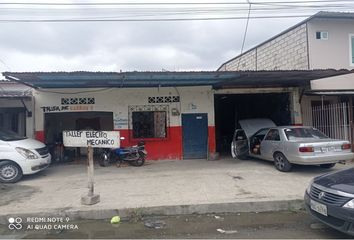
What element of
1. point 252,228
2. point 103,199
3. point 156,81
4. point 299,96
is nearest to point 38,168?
point 103,199

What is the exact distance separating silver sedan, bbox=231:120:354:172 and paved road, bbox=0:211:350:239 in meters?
3.41

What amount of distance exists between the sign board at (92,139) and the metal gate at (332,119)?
32.7 feet

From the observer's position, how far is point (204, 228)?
6.28 m

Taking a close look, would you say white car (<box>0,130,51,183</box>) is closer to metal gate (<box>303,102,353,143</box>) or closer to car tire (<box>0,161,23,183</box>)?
car tire (<box>0,161,23,183</box>)

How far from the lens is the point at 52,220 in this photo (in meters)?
6.84

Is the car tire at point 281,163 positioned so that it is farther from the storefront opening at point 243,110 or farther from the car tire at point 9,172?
the car tire at point 9,172

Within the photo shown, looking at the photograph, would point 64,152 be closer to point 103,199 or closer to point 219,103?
point 103,199

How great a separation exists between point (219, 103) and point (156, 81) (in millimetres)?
8987

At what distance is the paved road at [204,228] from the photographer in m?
5.86

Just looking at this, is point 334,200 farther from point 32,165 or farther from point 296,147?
point 32,165

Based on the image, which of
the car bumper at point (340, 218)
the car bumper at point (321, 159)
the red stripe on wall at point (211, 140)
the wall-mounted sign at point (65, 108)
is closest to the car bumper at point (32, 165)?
the wall-mounted sign at point (65, 108)

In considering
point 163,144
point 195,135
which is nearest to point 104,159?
point 163,144

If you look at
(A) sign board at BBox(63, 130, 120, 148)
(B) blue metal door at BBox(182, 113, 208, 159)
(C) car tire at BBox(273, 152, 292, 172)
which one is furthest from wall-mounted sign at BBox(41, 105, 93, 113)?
(C) car tire at BBox(273, 152, 292, 172)

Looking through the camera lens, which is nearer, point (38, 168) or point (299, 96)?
point (38, 168)
